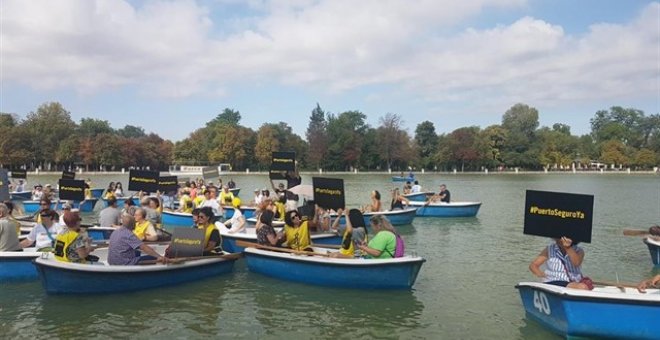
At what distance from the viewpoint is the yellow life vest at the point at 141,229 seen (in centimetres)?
1391

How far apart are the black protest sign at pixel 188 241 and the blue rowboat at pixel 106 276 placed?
0.29m

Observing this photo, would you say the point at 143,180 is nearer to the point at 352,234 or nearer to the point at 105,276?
the point at 105,276

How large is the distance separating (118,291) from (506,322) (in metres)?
7.96

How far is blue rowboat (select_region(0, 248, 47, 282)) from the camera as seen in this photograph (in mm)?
12305

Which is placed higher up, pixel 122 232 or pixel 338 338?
pixel 122 232

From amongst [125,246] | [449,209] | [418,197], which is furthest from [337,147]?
[125,246]

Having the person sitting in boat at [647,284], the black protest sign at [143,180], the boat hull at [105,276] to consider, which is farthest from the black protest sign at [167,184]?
the person sitting in boat at [647,284]

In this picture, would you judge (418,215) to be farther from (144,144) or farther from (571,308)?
(144,144)

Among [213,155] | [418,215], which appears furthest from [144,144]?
[418,215]

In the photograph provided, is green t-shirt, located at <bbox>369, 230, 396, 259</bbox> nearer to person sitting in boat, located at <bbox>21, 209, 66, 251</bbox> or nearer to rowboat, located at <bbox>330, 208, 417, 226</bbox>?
person sitting in boat, located at <bbox>21, 209, 66, 251</bbox>

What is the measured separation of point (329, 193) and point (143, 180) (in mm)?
11479

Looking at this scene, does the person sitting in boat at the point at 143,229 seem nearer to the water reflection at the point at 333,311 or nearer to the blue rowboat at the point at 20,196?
the water reflection at the point at 333,311

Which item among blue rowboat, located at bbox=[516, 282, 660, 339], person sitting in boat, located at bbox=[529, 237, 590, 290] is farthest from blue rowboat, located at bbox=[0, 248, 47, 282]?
blue rowboat, located at bbox=[516, 282, 660, 339]

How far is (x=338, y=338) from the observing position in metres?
9.49
